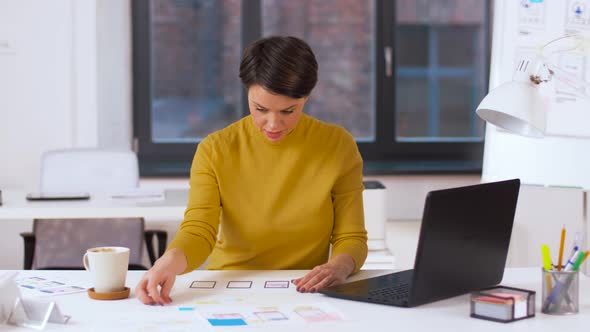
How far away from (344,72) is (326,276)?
16.3 ft

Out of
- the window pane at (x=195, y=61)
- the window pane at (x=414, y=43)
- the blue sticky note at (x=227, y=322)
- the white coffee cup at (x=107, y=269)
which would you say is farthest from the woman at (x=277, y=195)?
the window pane at (x=414, y=43)

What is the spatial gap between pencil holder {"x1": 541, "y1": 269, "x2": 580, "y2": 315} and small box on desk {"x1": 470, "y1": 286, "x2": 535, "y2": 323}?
0.04 m

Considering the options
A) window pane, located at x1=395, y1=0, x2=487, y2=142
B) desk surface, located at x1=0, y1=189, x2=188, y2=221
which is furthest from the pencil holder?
window pane, located at x1=395, y1=0, x2=487, y2=142

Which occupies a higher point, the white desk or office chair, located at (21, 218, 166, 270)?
the white desk

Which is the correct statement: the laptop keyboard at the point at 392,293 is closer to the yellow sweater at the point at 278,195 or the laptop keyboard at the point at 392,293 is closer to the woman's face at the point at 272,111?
the yellow sweater at the point at 278,195

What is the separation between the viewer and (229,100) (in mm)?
6527

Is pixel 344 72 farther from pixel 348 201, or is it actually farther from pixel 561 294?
pixel 561 294

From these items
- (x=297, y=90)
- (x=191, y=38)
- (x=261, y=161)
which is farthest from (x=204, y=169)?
(x=191, y=38)

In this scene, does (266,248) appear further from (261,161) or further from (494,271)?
(494,271)

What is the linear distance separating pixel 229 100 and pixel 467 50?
3.00 m

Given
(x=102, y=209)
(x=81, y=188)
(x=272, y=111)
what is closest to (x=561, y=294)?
(x=272, y=111)

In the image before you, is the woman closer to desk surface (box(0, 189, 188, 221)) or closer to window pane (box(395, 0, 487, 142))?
desk surface (box(0, 189, 188, 221))

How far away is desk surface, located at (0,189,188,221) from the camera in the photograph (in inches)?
127

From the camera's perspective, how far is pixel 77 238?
3836mm
